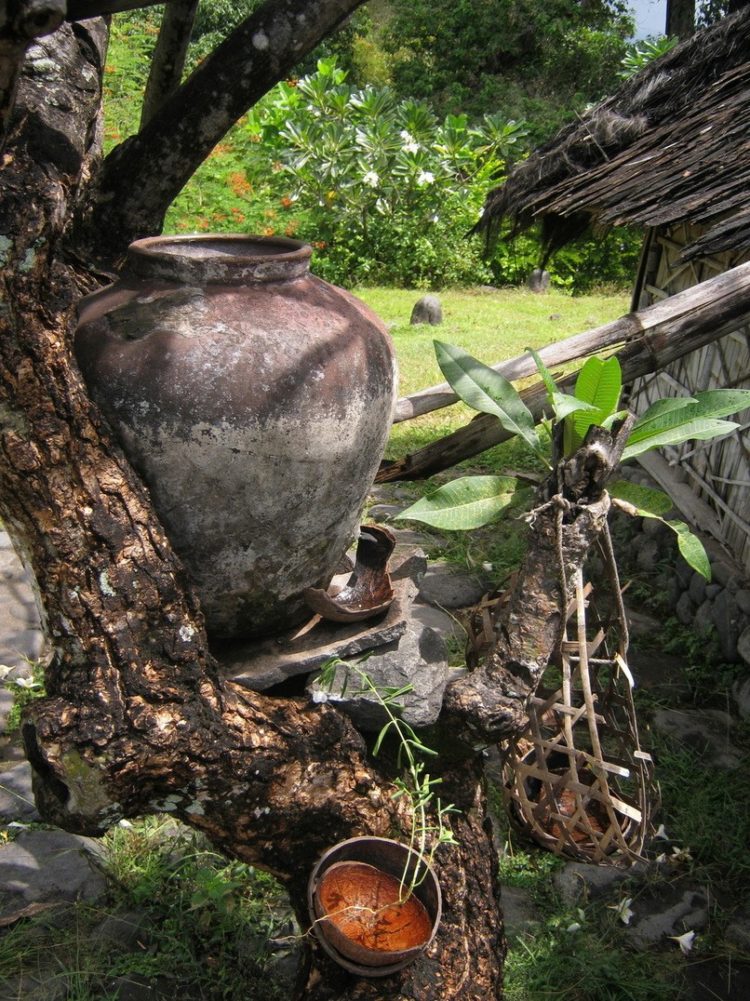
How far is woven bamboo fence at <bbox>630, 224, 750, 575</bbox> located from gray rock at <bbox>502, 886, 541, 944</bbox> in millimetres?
2284

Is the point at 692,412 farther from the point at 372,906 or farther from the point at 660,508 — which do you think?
the point at 372,906

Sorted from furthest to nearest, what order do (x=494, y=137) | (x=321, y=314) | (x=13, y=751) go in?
(x=494, y=137) < (x=13, y=751) < (x=321, y=314)

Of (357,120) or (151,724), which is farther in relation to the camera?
(357,120)

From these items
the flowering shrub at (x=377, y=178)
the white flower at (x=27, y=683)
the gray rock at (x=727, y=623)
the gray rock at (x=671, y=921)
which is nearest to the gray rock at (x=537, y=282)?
the flowering shrub at (x=377, y=178)

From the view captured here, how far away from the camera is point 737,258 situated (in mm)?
4457

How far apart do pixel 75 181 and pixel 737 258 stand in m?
3.55

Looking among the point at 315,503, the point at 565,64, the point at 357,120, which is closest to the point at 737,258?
the point at 315,503

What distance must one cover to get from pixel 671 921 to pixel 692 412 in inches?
73.6

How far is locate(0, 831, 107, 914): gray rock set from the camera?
9.84 feet

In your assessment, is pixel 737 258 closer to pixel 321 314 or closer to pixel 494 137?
pixel 321 314

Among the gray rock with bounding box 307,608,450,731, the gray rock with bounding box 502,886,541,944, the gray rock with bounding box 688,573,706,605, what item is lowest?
the gray rock with bounding box 502,886,541,944

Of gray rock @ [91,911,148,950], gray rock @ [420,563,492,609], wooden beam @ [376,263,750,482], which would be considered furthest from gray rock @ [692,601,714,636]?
gray rock @ [91,911,148,950]

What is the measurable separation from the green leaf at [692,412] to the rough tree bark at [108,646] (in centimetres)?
41

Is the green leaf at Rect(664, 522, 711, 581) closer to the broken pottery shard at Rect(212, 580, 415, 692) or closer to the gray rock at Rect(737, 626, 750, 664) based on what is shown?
the broken pottery shard at Rect(212, 580, 415, 692)
